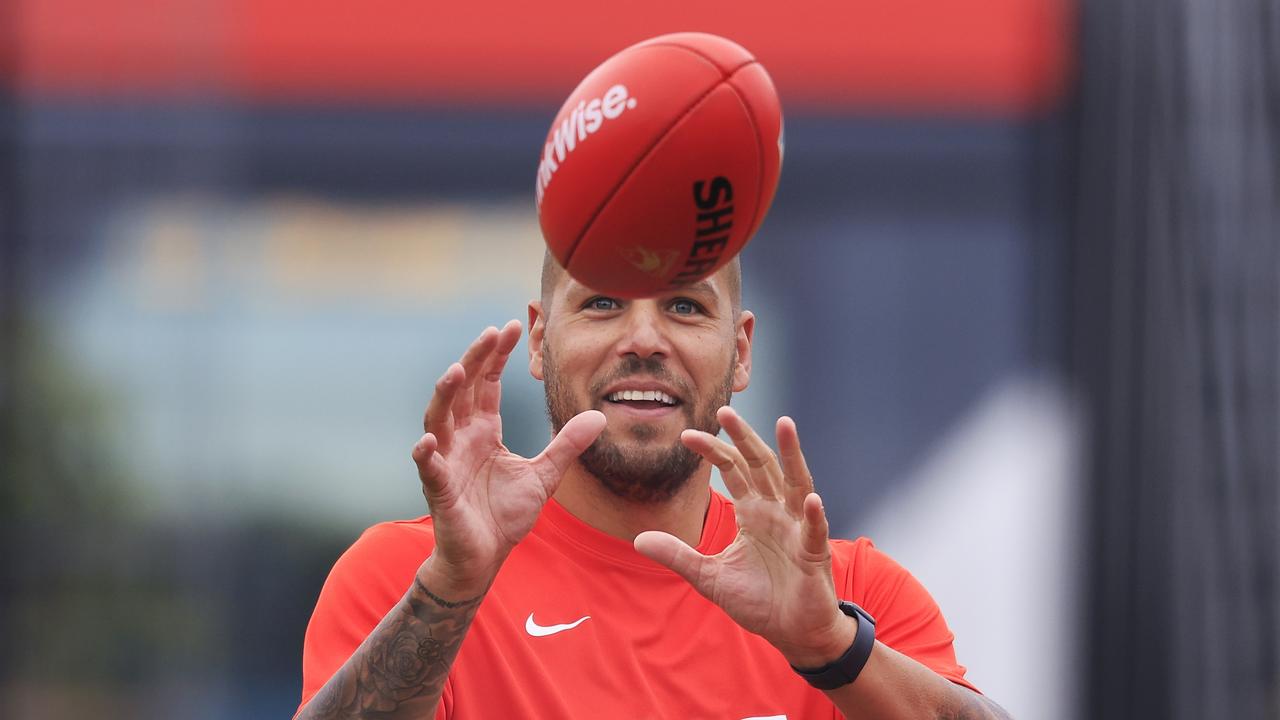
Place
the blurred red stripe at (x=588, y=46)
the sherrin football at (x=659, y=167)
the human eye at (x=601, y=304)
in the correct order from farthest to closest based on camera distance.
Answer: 1. the blurred red stripe at (x=588, y=46)
2. the human eye at (x=601, y=304)
3. the sherrin football at (x=659, y=167)

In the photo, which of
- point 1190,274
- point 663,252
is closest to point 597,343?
point 663,252

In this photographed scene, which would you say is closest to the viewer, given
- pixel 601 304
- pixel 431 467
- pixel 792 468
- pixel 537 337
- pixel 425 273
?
pixel 431 467

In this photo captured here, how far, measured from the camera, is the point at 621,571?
10.1ft

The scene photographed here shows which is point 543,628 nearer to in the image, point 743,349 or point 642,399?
point 642,399

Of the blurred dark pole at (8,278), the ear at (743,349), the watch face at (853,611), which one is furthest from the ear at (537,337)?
the blurred dark pole at (8,278)

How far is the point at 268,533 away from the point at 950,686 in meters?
7.18

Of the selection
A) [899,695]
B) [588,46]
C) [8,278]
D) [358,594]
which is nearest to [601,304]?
[358,594]

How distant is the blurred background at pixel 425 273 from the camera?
806cm

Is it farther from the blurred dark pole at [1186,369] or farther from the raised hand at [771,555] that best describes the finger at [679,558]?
the blurred dark pole at [1186,369]

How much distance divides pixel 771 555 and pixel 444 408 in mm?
670

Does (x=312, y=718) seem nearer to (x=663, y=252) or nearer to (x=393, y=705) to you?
(x=393, y=705)

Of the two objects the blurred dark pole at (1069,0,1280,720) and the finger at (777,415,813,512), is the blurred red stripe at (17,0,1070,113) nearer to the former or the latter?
the blurred dark pole at (1069,0,1280,720)

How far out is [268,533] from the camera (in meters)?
9.22

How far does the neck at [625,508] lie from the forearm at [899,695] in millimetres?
702
